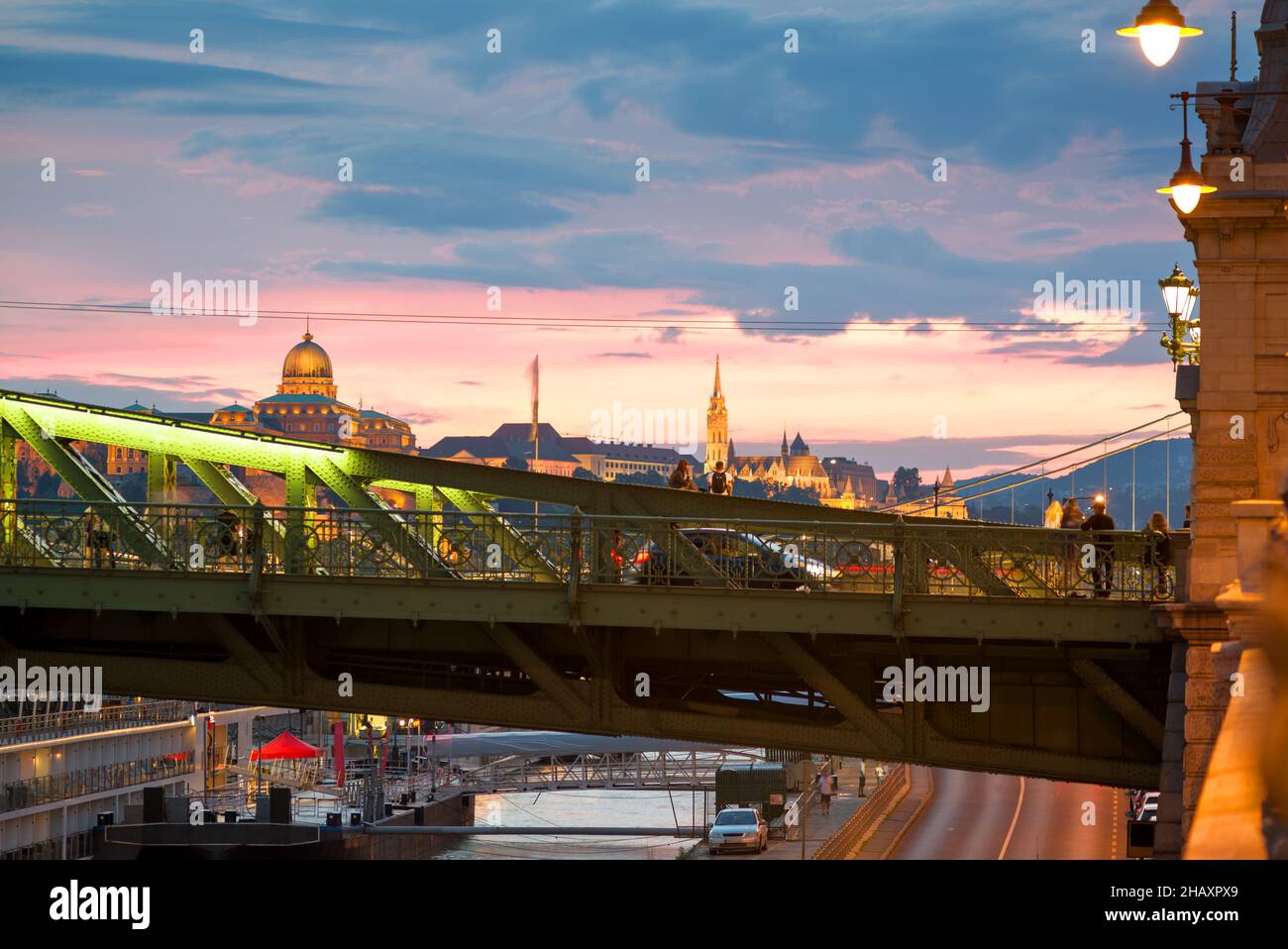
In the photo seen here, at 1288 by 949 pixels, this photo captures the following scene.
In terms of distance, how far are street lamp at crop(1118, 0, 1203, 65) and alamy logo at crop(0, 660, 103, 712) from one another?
50.4 feet

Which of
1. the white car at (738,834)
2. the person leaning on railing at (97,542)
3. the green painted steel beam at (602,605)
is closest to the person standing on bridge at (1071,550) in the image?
the green painted steel beam at (602,605)

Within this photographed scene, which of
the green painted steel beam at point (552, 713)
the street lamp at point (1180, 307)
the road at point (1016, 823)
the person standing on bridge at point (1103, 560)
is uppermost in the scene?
the street lamp at point (1180, 307)

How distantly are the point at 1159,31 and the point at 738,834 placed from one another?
4819 centimetres

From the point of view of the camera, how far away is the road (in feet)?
232

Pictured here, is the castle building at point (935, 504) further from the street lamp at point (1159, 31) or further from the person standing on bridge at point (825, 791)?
the street lamp at point (1159, 31)

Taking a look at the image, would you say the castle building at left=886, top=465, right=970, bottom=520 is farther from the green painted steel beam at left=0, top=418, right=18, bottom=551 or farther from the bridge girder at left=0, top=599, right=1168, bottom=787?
the green painted steel beam at left=0, top=418, right=18, bottom=551

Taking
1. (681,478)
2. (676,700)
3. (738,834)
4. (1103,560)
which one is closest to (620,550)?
(676,700)

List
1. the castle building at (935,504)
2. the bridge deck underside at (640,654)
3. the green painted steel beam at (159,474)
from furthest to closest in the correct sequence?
the castle building at (935,504) < the green painted steel beam at (159,474) < the bridge deck underside at (640,654)

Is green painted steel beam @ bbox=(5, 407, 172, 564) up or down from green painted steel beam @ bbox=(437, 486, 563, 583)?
up

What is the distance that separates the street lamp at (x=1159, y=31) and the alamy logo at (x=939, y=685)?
10.5 metres

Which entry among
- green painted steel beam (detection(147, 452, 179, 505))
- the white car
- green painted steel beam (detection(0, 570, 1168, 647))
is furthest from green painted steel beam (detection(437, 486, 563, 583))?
the white car

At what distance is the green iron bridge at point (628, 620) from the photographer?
898 inches

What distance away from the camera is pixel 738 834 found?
6044cm
